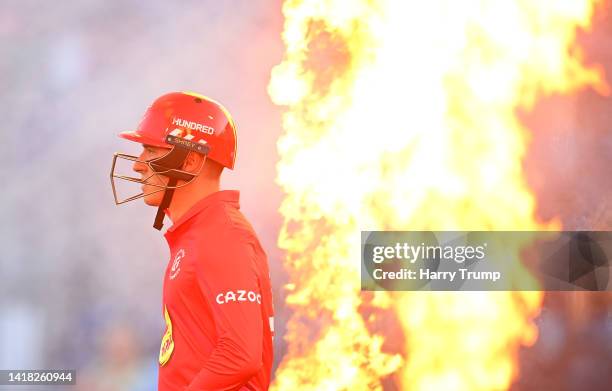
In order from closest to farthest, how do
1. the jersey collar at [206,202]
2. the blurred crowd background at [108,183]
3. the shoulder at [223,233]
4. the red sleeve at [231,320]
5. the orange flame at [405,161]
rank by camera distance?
the red sleeve at [231,320] < the shoulder at [223,233] < the jersey collar at [206,202] < the blurred crowd background at [108,183] < the orange flame at [405,161]

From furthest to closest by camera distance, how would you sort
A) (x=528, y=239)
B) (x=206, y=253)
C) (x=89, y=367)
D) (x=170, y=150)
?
(x=528, y=239) → (x=89, y=367) → (x=170, y=150) → (x=206, y=253)

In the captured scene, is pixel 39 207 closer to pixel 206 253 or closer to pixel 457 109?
pixel 457 109

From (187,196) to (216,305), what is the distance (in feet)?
1.50

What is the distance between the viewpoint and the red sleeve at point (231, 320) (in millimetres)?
1943

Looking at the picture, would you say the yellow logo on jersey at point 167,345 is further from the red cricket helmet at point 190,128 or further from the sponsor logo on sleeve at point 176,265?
the red cricket helmet at point 190,128

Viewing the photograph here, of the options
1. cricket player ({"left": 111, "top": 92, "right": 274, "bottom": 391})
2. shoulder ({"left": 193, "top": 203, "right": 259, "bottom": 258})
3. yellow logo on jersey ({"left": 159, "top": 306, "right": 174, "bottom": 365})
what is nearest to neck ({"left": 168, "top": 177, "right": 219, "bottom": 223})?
cricket player ({"left": 111, "top": 92, "right": 274, "bottom": 391})

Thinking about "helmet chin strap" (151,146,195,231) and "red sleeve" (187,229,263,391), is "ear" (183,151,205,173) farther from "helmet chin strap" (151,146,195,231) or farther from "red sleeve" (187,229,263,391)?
"red sleeve" (187,229,263,391)

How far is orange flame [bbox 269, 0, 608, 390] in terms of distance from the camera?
5.62 metres

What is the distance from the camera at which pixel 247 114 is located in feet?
18.4

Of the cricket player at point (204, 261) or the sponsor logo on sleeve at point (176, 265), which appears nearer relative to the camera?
the cricket player at point (204, 261)

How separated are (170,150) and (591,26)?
4374 mm

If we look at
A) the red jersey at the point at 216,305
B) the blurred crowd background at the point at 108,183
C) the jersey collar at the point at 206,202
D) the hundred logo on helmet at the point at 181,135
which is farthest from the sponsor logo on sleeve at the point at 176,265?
the blurred crowd background at the point at 108,183

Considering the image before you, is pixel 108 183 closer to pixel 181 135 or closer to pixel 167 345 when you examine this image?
pixel 181 135

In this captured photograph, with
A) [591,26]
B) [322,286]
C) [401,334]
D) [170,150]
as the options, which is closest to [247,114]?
[322,286]
